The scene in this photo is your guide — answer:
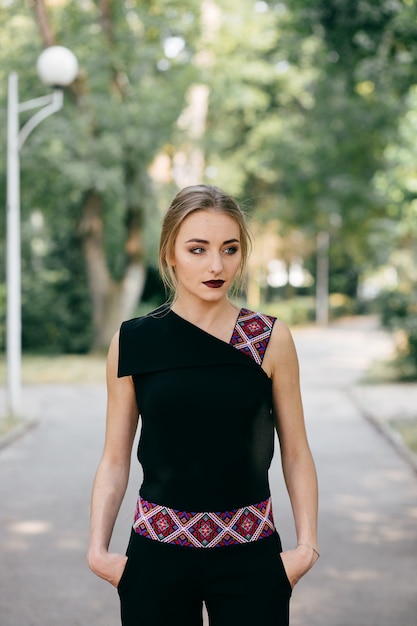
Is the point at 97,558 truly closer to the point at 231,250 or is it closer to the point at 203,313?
the point at 203,313

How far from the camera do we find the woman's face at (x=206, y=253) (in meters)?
2.19

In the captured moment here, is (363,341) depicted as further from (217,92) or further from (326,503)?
(326,503)

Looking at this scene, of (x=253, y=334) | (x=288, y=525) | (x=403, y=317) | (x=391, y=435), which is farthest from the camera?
(x=403, y=317)

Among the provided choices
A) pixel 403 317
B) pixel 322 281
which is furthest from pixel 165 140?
pixel 322 281

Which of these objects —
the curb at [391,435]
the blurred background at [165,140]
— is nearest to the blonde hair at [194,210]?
the curb at [391,435]

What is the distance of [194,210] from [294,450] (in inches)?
25.6

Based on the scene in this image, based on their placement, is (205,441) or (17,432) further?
(17,432)

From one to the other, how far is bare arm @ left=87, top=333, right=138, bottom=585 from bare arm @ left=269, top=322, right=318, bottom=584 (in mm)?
365

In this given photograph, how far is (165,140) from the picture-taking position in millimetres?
22547

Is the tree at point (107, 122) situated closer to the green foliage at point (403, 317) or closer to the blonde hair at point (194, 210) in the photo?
the green foliage at point (403, 317)

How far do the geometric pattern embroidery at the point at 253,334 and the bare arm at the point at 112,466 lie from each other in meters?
0.29

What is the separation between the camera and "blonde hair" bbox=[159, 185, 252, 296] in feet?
7.17

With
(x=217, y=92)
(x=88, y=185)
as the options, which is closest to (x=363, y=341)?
(x=217, y=92)

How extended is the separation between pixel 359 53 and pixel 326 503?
27.9ft
